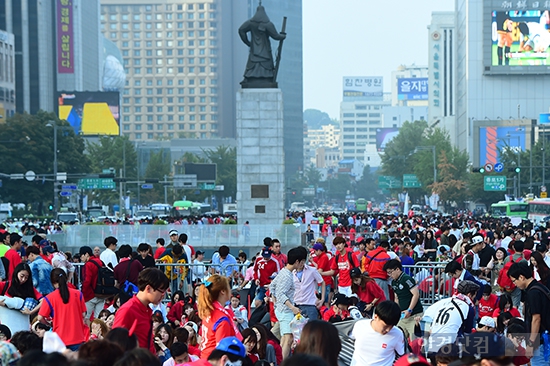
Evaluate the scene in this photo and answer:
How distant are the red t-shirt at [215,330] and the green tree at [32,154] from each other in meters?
62.8

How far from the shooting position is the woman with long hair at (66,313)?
10.3 m

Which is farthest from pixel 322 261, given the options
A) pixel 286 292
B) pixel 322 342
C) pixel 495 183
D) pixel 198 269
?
pixel 495 183

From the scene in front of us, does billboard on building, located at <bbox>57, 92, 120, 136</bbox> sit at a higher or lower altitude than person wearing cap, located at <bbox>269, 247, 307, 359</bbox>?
higher

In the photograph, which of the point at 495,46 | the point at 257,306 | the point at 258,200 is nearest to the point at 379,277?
the point at 257,306

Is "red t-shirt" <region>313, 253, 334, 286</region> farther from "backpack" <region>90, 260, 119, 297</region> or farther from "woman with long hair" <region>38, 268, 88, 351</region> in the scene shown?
"woman with long hair" <region>38, 268, 88, 351</region>

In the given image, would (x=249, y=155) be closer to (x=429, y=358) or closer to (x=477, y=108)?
(x=429, y=358)

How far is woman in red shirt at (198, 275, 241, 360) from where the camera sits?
28.0 ft

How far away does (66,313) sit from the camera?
10.3 m

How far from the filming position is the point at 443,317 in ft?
30.8

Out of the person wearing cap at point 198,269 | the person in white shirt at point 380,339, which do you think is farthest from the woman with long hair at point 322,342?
the person wearing cap at point 198,269

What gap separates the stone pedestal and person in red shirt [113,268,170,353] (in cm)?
2702

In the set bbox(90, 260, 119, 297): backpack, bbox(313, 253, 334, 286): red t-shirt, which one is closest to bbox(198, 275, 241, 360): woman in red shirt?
bbox(90, 260, 119, 297): backpack

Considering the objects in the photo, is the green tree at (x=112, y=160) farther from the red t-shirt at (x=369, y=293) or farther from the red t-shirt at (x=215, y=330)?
the red t-shirt at (x=215, y=330)

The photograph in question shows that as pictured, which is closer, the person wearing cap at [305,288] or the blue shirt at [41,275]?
the person wearing cap at [305,288]
